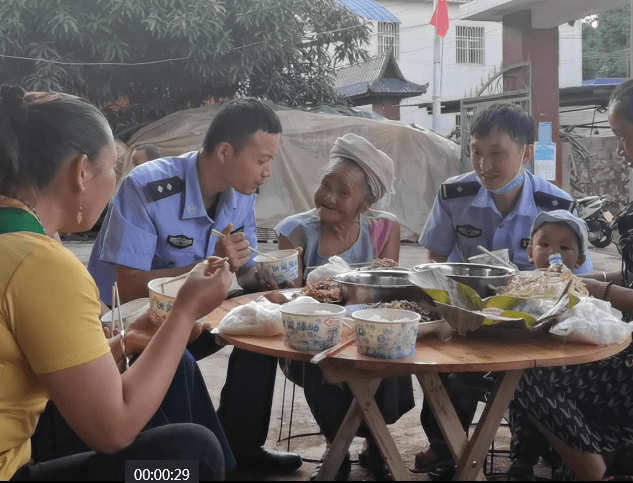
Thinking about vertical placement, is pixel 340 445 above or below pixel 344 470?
above

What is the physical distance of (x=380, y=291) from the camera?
7.83ft

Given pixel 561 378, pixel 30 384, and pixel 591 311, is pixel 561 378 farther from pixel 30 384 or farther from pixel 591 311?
pixel 30 384

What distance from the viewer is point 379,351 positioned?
1900 mm

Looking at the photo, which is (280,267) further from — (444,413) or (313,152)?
(313,152)

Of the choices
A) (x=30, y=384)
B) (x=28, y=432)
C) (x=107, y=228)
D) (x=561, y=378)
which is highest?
(x=107, y=228)

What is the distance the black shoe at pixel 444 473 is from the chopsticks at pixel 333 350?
50.5 inches

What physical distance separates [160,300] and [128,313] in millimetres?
351

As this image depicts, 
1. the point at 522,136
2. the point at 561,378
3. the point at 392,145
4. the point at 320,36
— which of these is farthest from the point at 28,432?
the point at 320,36

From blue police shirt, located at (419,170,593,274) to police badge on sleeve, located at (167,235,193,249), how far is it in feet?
4.40

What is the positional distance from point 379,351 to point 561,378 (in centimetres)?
98

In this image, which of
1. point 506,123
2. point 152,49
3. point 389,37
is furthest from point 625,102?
point 389,37


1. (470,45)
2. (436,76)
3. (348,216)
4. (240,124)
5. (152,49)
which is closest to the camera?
(240,124)
